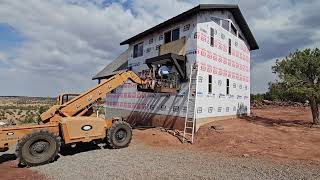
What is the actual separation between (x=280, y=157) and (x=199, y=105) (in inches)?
253

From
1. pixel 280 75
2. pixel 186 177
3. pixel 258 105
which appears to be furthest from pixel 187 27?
pixel 258 105

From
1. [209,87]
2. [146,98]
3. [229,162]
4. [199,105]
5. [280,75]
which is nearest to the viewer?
[229,162]

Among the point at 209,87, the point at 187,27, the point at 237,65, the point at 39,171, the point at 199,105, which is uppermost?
the point at 187,27

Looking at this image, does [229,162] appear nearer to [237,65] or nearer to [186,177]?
[186,177]

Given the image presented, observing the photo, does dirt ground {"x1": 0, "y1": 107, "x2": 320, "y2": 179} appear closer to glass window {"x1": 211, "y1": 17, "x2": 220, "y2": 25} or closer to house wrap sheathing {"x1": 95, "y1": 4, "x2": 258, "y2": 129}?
house wrap sheathing {"x1": 95, "y1": 4, "x2": 258, "y2": 129}

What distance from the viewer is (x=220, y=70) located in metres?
19.5

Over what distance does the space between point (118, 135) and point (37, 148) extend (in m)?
3.82

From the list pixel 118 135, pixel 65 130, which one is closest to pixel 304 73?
pixel 118 135

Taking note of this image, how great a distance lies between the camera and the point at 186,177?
8820 mm

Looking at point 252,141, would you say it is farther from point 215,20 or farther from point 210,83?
point 215,20

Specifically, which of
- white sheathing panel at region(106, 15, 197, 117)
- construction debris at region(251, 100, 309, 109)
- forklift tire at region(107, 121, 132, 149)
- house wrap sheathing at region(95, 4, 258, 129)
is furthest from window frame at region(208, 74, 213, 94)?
construction debris at region(251, 100, 309, 109)

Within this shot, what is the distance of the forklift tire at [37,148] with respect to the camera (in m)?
10.4

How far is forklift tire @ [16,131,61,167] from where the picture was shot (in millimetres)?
10414

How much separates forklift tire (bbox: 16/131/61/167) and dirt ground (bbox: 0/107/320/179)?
502 millimetres
